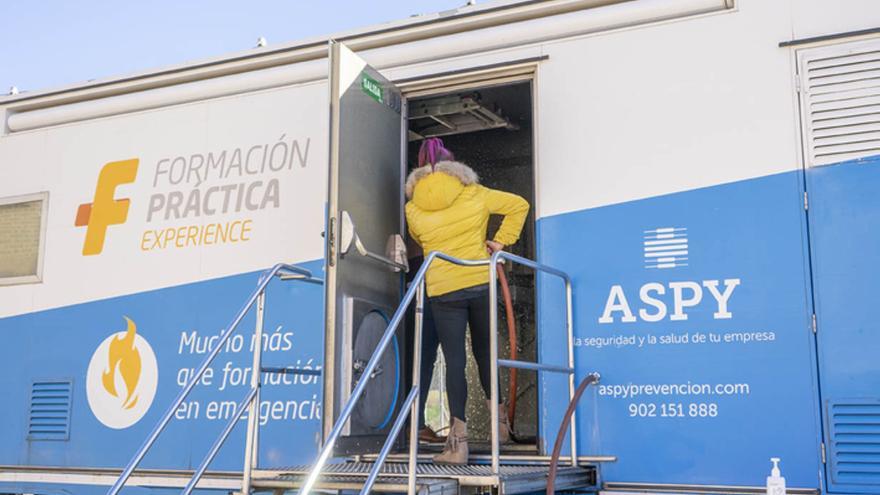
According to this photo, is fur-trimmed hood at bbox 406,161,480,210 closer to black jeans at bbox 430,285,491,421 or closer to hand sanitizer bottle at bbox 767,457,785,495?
black jeans at bbox 430,285,491,421

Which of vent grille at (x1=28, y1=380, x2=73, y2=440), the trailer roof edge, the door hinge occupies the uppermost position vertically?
the trailer roof edge

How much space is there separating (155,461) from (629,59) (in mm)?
3179

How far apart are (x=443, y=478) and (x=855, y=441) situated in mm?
1578

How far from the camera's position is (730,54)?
408cm

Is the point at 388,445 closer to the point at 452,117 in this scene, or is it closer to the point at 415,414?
the point at 415,414

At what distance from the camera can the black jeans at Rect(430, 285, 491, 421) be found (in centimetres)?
412

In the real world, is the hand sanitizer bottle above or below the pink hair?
below

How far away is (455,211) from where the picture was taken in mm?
4414

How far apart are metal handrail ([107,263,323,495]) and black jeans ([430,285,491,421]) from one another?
0.67 m

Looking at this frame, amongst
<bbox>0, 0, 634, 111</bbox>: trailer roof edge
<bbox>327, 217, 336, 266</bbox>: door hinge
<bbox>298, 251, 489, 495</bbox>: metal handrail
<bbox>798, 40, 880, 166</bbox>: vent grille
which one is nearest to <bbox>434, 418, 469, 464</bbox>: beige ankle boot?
<bbox>298, 251, 489, 495</bbox>: metal handrail

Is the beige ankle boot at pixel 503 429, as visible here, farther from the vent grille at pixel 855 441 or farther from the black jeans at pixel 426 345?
the vent grille at pixel 855 441

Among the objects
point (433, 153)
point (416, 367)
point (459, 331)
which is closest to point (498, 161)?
point (433, 153)

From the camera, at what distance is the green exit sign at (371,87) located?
4.20 m

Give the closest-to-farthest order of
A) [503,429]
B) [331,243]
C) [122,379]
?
[331,243], [503,429], [122,379]
